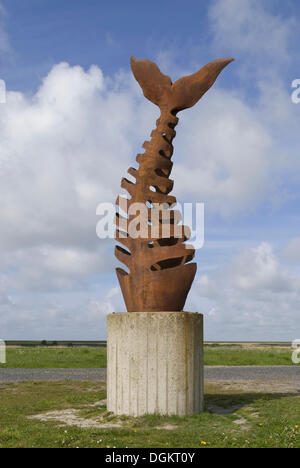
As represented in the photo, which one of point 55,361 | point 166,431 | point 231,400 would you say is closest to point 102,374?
point 55,361

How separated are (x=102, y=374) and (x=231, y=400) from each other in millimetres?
9897

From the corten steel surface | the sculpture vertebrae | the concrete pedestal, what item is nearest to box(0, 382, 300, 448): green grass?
the concrete pedestal

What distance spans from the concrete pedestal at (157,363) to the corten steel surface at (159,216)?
67 centimetres

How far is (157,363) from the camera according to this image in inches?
404

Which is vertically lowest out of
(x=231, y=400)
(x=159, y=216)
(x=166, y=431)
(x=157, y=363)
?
(x=231, y=400)

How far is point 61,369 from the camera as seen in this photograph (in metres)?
23.7

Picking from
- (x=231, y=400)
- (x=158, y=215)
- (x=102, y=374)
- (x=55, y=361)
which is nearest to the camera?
(x=158, y=215)

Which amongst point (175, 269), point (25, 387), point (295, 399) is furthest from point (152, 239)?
point (25, 387)

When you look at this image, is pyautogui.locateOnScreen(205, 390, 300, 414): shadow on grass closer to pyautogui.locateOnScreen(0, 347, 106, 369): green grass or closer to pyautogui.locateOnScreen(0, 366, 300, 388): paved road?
pyautogui.locateOnScreen(0, 366, 300, 388): paved road

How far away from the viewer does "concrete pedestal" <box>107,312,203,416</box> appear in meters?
10.3

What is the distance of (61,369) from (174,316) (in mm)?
15027

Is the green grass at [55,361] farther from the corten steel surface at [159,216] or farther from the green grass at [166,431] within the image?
the corten steel surface at [159,216]

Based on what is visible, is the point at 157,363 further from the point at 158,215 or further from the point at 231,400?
the point at 231,400
